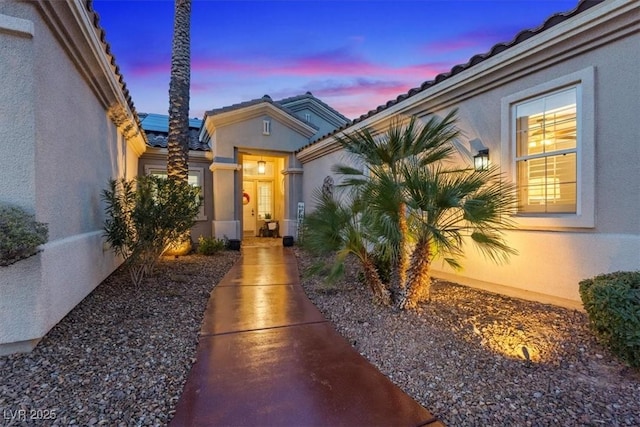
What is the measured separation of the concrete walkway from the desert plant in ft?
6.50

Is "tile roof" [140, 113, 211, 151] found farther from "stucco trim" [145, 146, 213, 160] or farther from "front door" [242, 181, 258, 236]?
"front door" [242, 181, 258, 236]

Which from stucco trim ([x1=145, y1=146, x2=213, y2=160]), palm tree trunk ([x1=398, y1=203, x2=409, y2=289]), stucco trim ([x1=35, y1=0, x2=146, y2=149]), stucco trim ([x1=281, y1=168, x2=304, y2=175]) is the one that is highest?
stucco trim ([x1=35, y1=0, x2=146, y2=149])

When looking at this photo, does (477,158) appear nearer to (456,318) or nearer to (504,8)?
(456,318)

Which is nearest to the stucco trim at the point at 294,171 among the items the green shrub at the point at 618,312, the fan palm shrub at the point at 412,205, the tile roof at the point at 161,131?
the tile roof at the point at 161,131

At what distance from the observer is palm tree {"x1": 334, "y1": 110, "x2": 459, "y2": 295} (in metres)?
4.14

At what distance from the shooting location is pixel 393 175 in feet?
14.1

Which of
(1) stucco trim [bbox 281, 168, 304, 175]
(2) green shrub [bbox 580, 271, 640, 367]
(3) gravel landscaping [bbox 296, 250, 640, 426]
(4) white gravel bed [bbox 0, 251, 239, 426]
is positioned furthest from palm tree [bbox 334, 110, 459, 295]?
(1) stucco trim [bbox 281, 168, 304, 175]

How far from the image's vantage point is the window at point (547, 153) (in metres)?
4.64

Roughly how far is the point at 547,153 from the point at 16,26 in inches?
265

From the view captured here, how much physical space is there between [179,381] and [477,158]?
5.52m

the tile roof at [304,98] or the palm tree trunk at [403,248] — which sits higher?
A: the tile roof at [304,98]

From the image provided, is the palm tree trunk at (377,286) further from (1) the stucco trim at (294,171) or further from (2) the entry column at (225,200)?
(1) the stucco trim at (294,171)

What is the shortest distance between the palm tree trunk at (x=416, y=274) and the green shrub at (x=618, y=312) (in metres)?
1.77

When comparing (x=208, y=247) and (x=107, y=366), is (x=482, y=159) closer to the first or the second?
(x=107, y=366)
